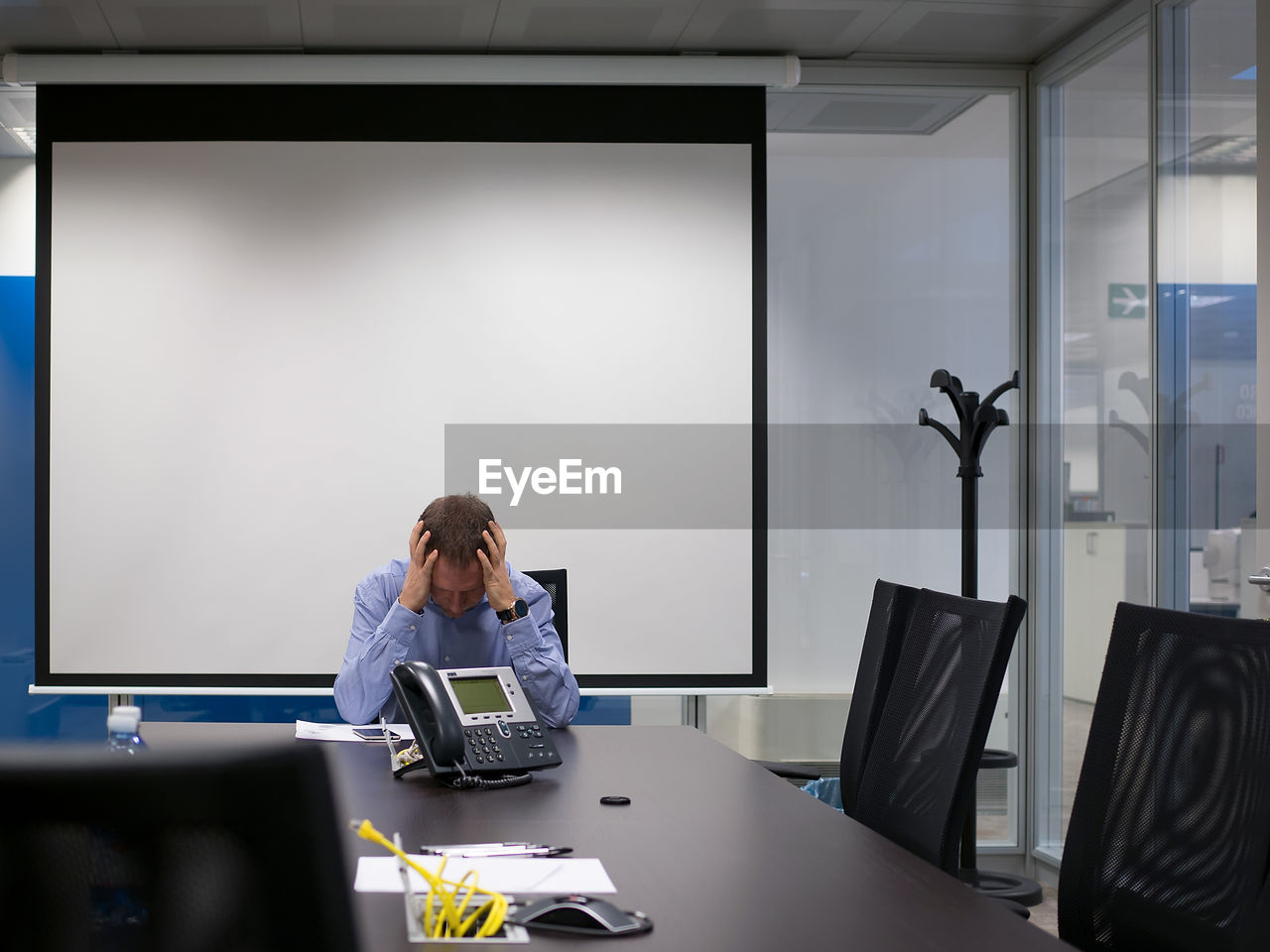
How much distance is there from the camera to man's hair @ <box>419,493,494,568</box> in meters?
2.89

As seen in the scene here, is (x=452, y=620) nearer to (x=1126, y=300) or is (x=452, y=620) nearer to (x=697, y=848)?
(x=697, y=848)

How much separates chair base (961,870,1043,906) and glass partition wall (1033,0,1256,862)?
719 millimetres

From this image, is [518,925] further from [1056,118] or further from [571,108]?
[1056,118]

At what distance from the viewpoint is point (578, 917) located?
147 centimetres

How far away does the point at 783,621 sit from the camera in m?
4.88

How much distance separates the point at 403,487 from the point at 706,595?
124cm

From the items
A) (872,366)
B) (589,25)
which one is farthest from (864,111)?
(589,25)

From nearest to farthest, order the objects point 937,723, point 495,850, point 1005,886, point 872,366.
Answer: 1. point 495,850
2. point 937,723
3. point 1005,886
4. point 872,366

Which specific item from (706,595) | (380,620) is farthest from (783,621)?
(380,620)

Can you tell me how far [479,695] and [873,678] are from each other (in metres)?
0.92

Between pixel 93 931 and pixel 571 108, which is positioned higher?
pixel 571 108

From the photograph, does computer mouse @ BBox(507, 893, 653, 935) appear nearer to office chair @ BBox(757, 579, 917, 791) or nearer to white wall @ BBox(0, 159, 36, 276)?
office chair @ BBox(757, 579, 917, 791)

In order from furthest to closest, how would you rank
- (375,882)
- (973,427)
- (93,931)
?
1. (973,427)
2. (375,882)
3. (93,931)
